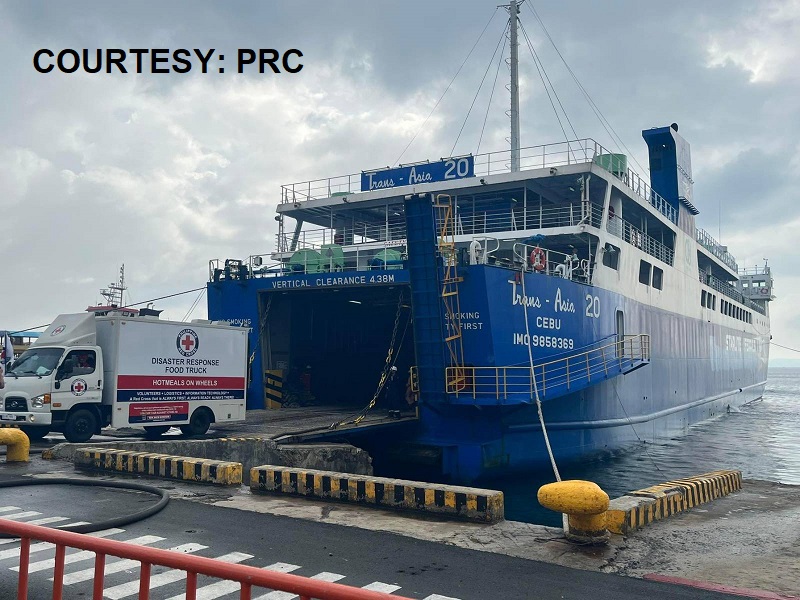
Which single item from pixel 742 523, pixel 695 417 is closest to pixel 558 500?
pixel 742 523

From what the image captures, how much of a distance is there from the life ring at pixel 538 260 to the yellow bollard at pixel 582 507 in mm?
10249

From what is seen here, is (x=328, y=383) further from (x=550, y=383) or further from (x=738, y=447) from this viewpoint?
(x=738, y=447)

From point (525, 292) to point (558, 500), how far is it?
946cm

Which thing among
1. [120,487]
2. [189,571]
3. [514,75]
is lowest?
[120,487]

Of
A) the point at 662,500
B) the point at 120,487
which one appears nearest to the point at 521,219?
the point at 662,500

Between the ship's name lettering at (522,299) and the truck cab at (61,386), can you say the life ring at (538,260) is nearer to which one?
the ship's name lettering at (522,299)

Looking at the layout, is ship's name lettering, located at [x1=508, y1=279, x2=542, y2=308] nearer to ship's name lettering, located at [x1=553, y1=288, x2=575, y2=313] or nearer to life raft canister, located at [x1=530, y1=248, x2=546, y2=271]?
ship's name lettering, located at [x1=553, y1=288, x2=575, y2=313]

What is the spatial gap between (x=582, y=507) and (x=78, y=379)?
1191cm

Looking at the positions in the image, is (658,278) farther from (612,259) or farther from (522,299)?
(522,299)

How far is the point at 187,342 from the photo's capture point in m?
17.0

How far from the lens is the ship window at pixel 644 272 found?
82.1 ft

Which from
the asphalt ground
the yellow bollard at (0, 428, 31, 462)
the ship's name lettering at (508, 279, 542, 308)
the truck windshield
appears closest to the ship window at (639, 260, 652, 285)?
the ship's name lettering at (508, 279, 542, 308)

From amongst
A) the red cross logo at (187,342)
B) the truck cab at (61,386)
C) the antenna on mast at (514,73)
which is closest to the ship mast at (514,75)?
the antenna on mast at (514,73)

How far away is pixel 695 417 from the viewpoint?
32438 mm
